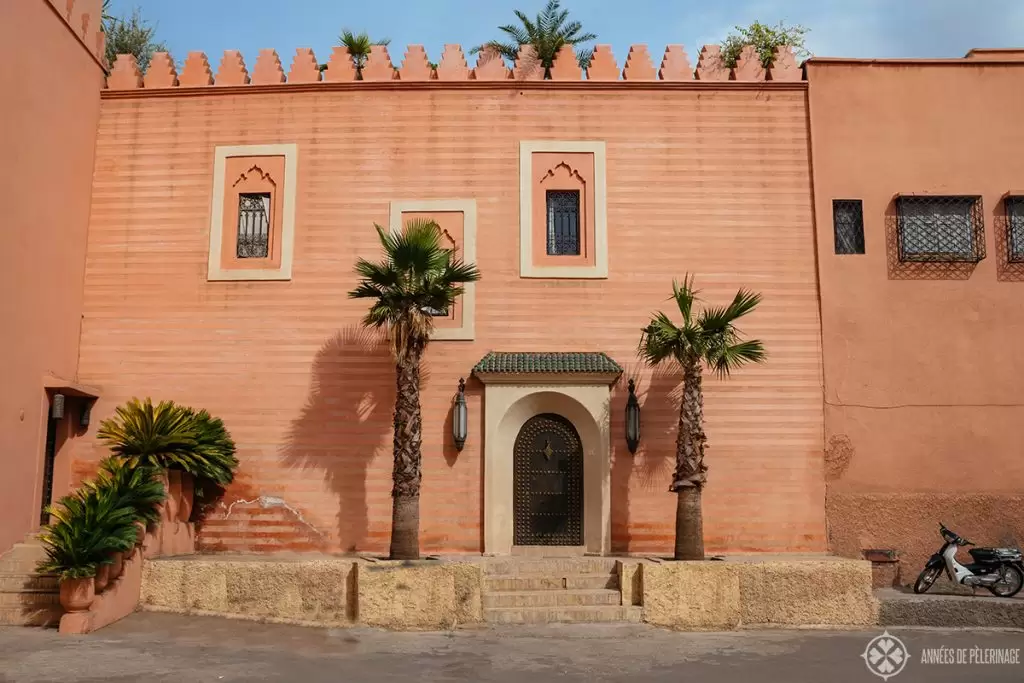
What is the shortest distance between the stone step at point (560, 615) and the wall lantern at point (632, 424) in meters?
2.65

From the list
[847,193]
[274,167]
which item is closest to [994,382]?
[847,193]

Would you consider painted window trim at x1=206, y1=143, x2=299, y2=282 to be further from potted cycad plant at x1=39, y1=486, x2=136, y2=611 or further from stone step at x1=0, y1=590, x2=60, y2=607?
stone step at x1=0, y1=590, x2=60, y2=607

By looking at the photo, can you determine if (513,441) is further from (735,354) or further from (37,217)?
(37,217)

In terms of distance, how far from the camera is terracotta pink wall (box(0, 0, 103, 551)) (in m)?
11.1

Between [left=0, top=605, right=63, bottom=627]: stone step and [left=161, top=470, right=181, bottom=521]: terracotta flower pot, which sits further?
[left=161, top=470, right=181, bottom=521]: terracotta flower pot

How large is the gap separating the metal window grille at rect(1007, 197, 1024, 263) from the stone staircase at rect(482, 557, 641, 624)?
7427 mm

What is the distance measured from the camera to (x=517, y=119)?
43.6 feet

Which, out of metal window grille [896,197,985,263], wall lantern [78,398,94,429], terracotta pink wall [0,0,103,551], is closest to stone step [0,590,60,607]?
terracotta pink wall [0,0,103,551]

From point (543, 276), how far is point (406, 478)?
3.83 metres

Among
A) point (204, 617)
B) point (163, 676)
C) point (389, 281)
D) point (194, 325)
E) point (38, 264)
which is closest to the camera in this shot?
point (163, 676)

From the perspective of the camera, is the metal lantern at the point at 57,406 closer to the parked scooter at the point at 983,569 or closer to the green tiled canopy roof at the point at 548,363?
the green tiled canopy roof at the point at 548,363

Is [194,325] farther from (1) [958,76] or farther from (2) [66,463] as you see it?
(1) [958,76]

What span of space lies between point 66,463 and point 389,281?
560 centimetres

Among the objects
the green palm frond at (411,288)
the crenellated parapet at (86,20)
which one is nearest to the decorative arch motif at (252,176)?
the crenellated parapet at (86,20)
